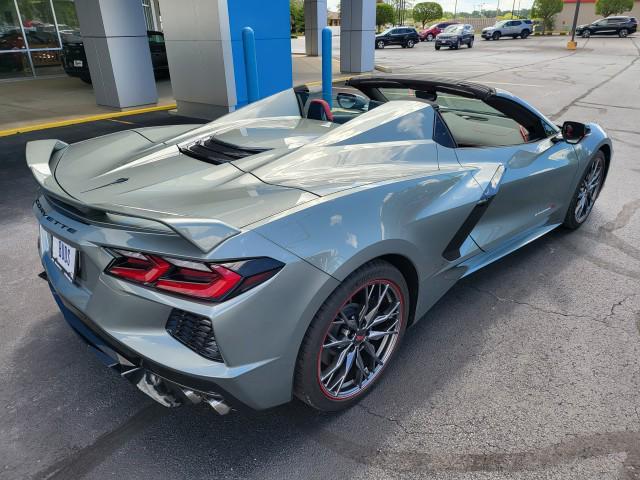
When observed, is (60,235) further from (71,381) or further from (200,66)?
Result: (200,66)

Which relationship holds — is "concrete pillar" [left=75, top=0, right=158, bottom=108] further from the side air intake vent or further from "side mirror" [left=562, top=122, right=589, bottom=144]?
the side air intake vent

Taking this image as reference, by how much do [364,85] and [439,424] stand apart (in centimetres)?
266

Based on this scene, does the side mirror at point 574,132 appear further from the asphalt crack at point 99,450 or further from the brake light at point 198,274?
the asphalt crack at point 99,450

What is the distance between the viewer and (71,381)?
2484mm

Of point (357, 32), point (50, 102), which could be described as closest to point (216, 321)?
point (50, 102)

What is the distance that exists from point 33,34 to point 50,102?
5.83 m

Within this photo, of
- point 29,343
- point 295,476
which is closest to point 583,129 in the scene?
point 295,476

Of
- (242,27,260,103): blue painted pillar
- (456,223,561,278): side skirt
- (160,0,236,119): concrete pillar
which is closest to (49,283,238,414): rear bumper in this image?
(456,223,561,278): side skirt

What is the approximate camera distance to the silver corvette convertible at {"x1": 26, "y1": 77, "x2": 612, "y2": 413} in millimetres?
1710

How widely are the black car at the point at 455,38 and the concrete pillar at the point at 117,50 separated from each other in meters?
26.2

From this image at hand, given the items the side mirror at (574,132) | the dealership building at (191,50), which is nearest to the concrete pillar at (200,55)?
the dealership building at (191,50)

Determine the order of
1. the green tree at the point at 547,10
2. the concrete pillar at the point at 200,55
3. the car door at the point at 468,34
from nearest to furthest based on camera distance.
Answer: the concrete pillar at the point at 200,55, the car door at the point at 468,34, the green tree at the point at 547,10

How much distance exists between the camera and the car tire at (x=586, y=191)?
4038mm

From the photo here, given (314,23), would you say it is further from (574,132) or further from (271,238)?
(271,238)
